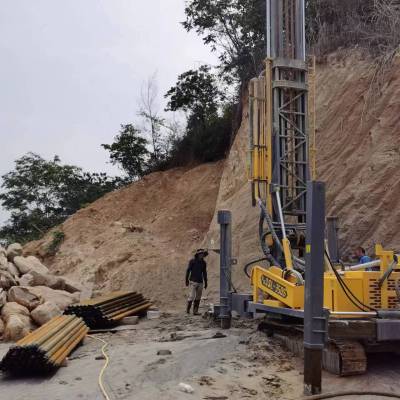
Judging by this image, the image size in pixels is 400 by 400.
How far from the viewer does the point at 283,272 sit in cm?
896

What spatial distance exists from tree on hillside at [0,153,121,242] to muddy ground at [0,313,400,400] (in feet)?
73.3

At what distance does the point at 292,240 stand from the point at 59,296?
7789mm

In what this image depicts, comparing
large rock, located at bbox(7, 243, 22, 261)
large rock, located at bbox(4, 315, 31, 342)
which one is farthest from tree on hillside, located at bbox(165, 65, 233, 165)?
large rock, located at bbox(4, 315, 31, 342)

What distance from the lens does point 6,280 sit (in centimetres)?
1425

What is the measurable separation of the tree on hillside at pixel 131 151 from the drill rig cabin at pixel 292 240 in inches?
743

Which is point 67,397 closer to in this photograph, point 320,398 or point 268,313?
point 320,398

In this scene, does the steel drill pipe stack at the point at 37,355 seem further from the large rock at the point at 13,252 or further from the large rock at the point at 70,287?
the large rock at the point at 13,252

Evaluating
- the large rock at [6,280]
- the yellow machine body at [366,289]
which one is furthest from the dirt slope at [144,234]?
the yellow machine body at [366,289]

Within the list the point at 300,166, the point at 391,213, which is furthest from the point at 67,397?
the point at 391,213

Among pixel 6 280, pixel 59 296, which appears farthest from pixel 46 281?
pixel 6 280

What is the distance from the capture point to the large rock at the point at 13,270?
15.5 m

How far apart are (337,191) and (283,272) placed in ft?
22.3

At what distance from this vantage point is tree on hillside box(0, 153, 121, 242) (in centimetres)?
3225

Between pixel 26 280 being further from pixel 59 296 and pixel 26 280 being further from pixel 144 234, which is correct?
pixel 144 234
